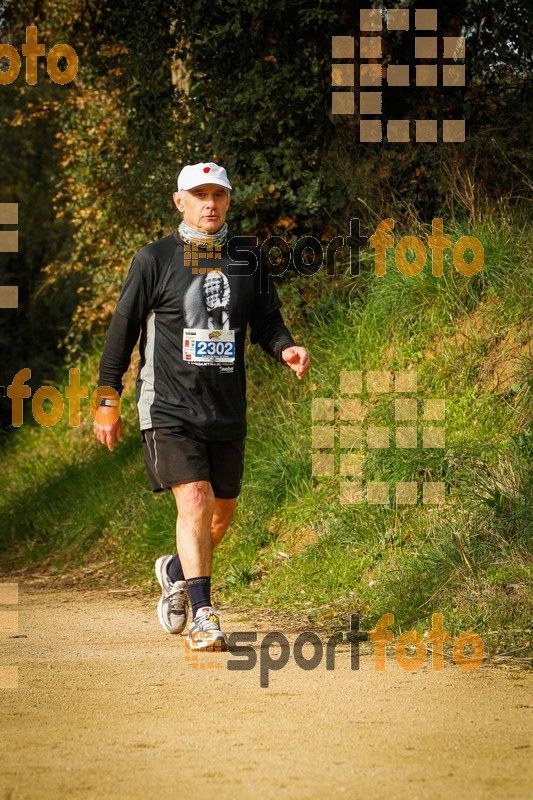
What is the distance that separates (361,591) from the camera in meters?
7.25

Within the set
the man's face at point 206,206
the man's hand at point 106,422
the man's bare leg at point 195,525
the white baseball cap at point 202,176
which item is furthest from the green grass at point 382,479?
the white baseball cap at point 202,176

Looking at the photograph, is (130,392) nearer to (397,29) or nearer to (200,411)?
(397,29)

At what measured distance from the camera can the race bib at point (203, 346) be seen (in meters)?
6.09

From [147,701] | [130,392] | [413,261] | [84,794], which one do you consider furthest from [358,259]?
[84,794]

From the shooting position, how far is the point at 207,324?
6.11 meters

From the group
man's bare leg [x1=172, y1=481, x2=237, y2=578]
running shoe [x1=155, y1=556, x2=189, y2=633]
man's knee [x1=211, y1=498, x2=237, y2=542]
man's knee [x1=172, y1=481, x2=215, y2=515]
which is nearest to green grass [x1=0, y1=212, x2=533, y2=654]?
man's knee [x1=211, y1=498, x2=237, y2=542]

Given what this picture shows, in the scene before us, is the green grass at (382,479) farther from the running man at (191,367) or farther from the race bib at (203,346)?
the race bib at (203,346)

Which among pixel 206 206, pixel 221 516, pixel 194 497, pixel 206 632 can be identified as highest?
pixel 206 206

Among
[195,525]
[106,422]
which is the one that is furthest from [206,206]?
[195,525]

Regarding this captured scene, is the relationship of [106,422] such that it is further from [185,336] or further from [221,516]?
[221,516]

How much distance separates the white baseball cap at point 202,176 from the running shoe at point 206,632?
214 centimetres

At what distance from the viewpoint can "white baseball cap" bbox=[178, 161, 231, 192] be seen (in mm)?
6238

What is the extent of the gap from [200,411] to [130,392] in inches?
297

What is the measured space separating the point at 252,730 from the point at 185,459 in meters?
1.92
